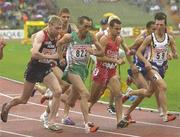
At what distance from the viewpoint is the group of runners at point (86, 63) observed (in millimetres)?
9008

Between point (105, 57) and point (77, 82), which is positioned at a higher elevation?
point (105, 57)

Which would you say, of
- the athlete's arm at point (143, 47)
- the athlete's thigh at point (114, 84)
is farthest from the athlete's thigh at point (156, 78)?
the athlete's thigh at point (114, 84)

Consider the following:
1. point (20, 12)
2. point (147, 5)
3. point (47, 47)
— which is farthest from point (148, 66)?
point (20, 12)

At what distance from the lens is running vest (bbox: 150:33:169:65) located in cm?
989

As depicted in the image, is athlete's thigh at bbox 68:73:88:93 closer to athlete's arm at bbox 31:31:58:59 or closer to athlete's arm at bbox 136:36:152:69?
athlete's arm at bbox 31:31:58:59

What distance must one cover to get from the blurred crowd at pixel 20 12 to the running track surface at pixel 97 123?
29.5 m

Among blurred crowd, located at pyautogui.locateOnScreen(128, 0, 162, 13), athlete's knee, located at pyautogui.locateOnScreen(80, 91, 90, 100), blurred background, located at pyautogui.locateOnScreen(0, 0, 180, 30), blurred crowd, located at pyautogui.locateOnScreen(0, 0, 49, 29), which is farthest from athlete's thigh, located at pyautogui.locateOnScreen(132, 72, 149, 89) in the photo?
blurred crowd, located at pyautogui.locateOnScreen(0, 0, 49, 29)

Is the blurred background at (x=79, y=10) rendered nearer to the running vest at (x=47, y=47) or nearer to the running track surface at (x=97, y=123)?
the running track surface at (x=97, y=123)

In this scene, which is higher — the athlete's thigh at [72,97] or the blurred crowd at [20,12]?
the athlete's thigh at [72,97]

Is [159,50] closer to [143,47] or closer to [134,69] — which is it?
[143,47]

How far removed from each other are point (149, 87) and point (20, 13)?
34.0m

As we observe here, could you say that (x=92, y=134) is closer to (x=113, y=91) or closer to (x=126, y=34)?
(x=113, y=91)

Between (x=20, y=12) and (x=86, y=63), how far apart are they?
1368 inches

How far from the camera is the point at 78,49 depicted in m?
9.30
